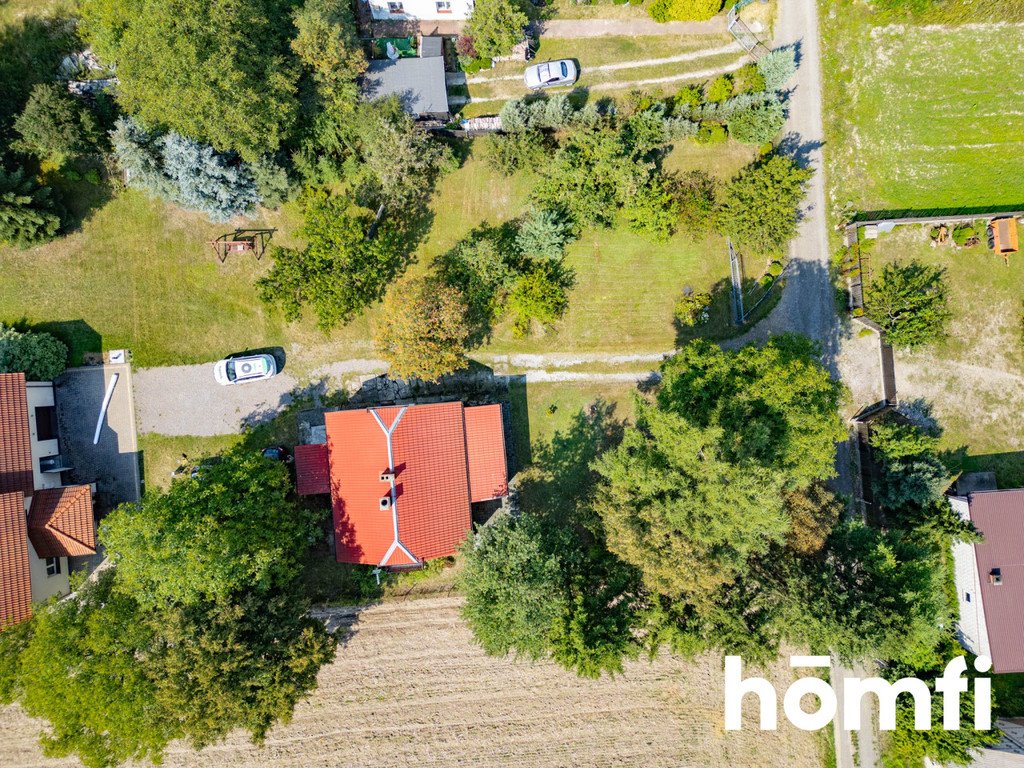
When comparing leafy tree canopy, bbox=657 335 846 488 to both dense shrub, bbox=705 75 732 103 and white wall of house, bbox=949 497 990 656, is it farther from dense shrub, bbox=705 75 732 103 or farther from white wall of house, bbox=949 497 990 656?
dense shrub, bbox=705 75 732 103

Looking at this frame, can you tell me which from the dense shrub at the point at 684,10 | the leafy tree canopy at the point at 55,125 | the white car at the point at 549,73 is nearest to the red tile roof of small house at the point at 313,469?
the leafy tree canopy at the point at 55,125

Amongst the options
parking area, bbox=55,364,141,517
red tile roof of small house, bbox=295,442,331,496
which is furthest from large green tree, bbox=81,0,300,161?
→ red tile roof of small house, bbox=295,442,331,496

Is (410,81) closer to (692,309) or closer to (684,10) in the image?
(684,10)

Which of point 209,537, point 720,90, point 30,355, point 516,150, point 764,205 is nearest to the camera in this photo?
point 209,537

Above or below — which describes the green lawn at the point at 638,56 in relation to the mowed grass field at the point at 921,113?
above

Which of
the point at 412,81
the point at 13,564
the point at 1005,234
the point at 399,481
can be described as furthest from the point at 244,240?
the point at 1005,234

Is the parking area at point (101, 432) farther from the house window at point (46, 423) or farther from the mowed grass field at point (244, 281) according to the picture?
the mowed grass field at point (244, 281)
